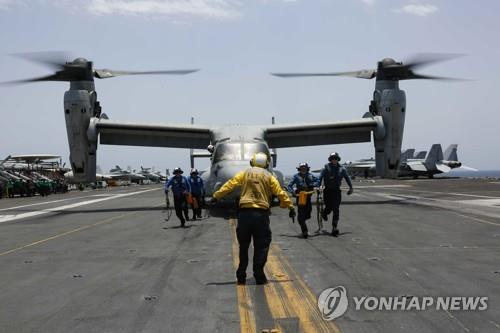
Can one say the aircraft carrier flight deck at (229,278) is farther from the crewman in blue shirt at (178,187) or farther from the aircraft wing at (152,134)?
the aircraft wing at (152,134)

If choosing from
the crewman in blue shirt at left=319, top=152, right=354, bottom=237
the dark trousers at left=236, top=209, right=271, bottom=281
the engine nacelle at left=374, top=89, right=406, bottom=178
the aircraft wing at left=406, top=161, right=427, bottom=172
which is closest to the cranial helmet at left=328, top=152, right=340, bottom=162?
the crewman in blue shirt at left=319, top=152, right=354, bottom=237

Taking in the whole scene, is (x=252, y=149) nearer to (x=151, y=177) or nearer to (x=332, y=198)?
(x=332, y=198)

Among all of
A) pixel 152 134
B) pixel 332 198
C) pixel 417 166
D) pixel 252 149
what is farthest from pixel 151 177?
pixel 332 198

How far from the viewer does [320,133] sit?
28547 mm

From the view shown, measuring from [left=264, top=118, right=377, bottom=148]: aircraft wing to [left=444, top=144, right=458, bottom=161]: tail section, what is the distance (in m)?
65.5

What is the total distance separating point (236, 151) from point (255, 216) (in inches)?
522

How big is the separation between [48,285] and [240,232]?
2979 mm

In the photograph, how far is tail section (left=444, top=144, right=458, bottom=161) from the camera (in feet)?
292

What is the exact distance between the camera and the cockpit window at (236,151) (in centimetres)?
2064

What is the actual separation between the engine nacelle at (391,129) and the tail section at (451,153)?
68383 mm

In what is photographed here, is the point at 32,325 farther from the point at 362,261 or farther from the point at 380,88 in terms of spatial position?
the point at 380,88

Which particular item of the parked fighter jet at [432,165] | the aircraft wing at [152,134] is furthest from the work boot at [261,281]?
the parked fighter jet at [432,165]

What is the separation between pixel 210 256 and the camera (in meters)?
10.1

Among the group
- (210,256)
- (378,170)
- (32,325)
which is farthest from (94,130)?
(32,325)
